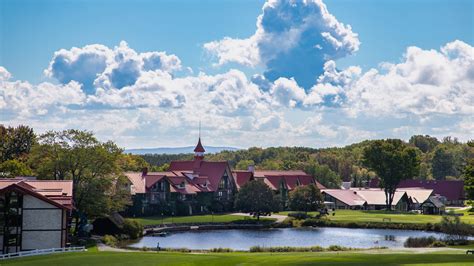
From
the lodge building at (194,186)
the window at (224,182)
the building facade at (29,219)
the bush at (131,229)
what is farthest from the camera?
the window at (224,182)

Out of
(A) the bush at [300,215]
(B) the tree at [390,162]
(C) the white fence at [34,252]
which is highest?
(B) the tree at [390,162]

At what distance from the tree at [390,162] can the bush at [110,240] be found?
59.1m

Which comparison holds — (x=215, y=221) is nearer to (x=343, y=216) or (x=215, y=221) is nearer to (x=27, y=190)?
(x=343, y=216)

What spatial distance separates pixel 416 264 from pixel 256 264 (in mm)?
8919

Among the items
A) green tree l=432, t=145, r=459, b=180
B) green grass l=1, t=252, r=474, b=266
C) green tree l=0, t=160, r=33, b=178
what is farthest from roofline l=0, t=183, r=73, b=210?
green tree l=432, t=145, r=459, b=180

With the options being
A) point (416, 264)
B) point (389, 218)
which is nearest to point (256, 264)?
point (416, 264)

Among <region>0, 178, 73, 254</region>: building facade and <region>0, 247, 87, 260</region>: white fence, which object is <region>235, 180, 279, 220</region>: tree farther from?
<region>0, 247, 87, 260</region>: white fence

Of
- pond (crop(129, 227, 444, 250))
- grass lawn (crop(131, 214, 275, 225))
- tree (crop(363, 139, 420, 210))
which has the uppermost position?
tree (crop(363, 139, 420, 210))

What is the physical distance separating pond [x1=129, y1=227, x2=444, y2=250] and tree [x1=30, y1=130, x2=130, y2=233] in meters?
5.65

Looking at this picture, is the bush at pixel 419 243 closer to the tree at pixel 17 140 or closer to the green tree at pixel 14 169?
the green tree at pixel 14 169

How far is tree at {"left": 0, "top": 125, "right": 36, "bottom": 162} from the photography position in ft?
294

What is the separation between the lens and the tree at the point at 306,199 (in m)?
89.1

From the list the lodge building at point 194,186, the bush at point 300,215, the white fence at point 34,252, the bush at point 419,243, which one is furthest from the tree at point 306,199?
the white fence at point 34,252

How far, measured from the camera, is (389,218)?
3398 inches
